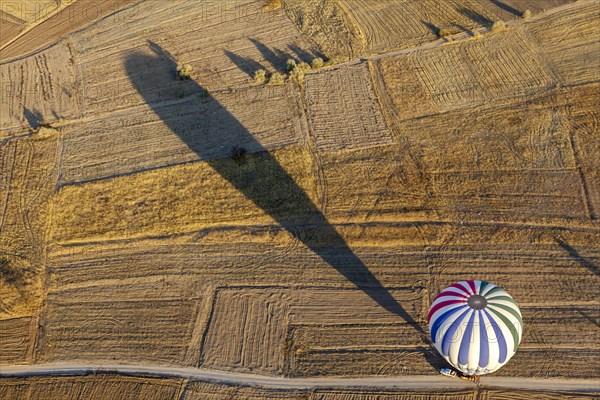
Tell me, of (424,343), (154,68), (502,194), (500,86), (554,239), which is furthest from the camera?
(154,68)

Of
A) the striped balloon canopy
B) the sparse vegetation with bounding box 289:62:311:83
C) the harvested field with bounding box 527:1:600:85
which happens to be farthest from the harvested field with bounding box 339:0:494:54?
the striped balloon canopy

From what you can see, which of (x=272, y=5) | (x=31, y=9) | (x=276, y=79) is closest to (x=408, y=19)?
(x=272, y=5)

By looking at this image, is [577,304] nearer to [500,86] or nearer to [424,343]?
[424,343]

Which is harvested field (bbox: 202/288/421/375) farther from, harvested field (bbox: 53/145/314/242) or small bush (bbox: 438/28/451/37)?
small bush (bbox: 438/28/451/37)

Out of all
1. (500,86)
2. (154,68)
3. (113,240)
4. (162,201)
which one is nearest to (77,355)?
(113,240)

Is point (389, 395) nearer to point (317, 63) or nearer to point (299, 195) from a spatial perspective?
point (299, 195)
